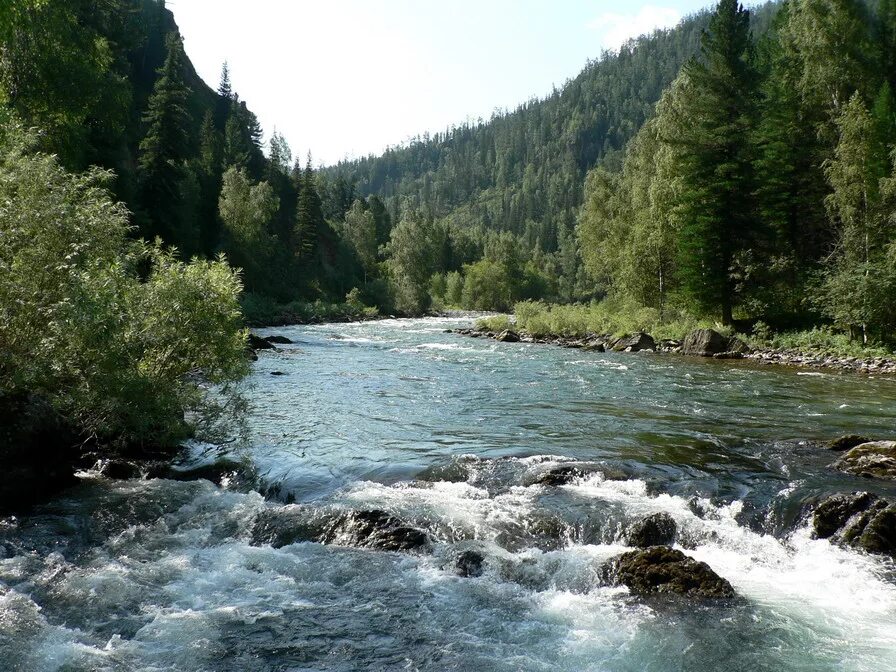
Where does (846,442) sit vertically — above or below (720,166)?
below

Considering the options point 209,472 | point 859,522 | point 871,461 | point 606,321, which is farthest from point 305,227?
point 859,522

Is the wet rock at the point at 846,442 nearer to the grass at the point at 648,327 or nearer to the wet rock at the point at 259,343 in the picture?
the grass at the point at 648,327

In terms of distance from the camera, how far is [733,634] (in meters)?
6.76

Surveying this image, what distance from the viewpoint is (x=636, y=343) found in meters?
35.7

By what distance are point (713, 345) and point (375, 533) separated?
27818mm

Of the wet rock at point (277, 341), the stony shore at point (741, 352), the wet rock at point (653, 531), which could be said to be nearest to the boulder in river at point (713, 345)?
the stony shore at point (741, 352)

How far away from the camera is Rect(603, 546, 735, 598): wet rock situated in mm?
7625

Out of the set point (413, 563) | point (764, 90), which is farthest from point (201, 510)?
point (764, 90)

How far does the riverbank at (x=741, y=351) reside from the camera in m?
26.2

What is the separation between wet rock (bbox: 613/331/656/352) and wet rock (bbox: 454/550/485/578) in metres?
28.8

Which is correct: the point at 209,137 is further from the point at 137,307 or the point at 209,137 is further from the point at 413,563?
the point at 413,563

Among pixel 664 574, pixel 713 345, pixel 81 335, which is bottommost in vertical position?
pixel 664 574

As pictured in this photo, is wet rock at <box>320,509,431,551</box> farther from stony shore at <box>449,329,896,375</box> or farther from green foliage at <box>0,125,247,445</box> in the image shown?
stony shore at <box>449,329,896,375</box>

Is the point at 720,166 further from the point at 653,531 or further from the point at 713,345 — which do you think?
the point at 653,531
